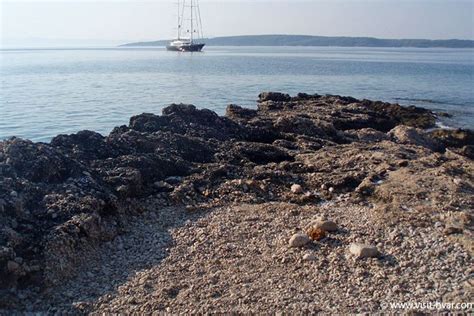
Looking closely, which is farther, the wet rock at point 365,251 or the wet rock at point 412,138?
the wet rock at point 412,138

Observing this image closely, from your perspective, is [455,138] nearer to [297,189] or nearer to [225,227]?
[297,189]

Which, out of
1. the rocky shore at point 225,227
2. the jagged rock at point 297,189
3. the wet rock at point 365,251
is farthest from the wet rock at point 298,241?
the jagged rock at point 297,189

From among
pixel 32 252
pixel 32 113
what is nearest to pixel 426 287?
pixel 32 252

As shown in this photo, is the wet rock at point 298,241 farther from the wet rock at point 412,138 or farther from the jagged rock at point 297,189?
the wet rock at point 412,138

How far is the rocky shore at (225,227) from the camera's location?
21.9 ft

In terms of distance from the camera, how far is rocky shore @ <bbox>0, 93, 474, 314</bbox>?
669cm

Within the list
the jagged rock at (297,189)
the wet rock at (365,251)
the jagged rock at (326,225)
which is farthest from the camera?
the jagged rock at (297,189)

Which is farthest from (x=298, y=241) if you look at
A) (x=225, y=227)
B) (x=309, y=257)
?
(x=225, y=227)

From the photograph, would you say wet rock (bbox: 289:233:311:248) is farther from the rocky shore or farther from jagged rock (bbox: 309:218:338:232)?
jagged rock (bbox: 309:218:338:232)

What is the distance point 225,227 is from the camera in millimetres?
8938

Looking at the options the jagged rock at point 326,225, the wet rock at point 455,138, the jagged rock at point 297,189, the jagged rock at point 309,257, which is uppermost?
the jagged rock at point 326,225

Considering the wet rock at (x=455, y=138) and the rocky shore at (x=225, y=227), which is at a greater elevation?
the rocky shore at (x=225, y=227)

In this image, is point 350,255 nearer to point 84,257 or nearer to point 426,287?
point 426,287

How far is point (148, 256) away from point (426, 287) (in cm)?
423
